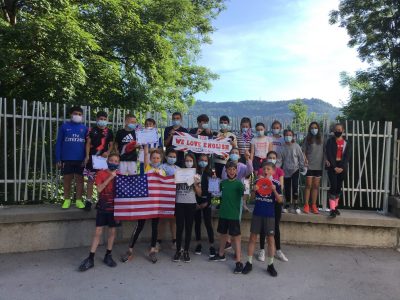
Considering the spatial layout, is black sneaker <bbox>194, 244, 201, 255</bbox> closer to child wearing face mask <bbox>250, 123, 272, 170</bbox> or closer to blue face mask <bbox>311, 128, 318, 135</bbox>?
child wearing face mask <bbox>250, 123, 272, 170</bbox>

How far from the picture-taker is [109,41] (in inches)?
536

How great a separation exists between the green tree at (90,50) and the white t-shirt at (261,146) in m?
5.70

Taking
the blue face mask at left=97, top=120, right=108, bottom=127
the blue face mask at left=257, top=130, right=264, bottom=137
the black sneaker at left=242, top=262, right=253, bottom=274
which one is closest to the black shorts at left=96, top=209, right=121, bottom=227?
the blue face mask at left=97, top=120, right=108, bottom=127

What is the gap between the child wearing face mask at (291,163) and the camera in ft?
23.3

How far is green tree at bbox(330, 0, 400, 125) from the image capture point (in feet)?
50.6

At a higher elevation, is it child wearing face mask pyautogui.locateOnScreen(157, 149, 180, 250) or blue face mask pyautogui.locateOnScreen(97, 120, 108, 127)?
blue face mask pyautogui.locateOnScreen(97, 120, 108, 127)

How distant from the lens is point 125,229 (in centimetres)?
701

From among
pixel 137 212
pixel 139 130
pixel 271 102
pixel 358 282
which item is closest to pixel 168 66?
pixel 139 130

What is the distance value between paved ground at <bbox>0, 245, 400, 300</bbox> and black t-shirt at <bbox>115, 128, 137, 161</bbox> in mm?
1639

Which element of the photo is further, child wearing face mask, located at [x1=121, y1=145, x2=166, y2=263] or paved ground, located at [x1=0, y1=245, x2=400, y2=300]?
child wearing face mask, located at [x1=121, y1=145, x2=166, y2=263]

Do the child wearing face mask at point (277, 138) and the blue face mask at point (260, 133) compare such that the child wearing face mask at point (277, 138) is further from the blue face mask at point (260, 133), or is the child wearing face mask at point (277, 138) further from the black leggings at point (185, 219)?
the black leggings at point (185, 219)

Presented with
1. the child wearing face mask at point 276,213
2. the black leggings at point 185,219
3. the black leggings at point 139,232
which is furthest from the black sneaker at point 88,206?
the child wearing face mask at point 276,213

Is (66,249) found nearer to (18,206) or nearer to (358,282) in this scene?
(18,206)

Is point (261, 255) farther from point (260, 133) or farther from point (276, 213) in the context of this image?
point (260, 133)
